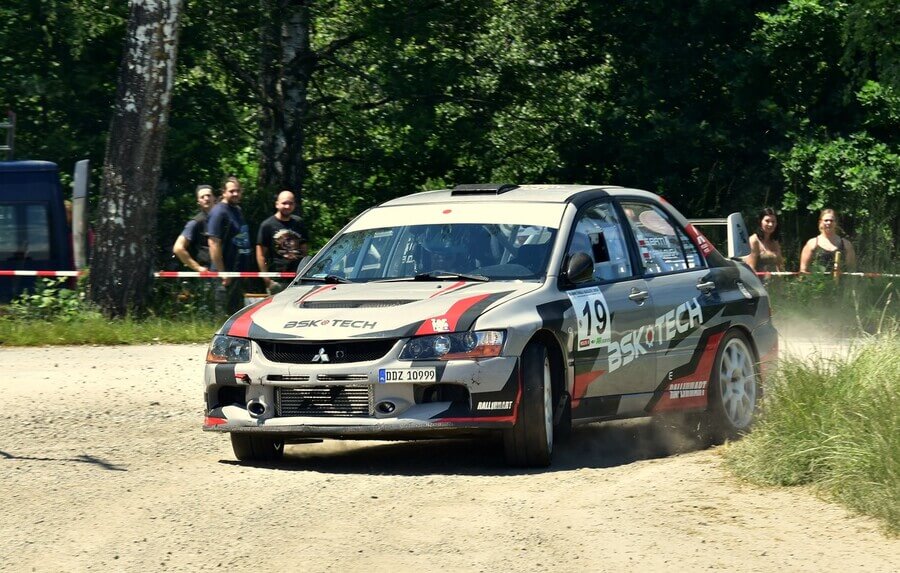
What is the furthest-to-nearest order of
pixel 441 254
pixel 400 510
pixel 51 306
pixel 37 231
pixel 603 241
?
pixel 37 231 → pixel 51 306 → pixel 603 241 → pixel 441 254 → pixel 400 510

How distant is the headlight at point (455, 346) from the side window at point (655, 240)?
1.88m

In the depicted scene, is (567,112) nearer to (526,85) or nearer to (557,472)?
(526,85)

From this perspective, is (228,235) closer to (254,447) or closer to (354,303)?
(254,447)

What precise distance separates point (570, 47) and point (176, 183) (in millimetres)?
8283

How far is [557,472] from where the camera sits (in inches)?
356

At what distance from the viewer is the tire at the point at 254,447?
9.55m

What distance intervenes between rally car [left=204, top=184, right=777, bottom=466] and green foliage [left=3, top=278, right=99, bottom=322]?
847cm

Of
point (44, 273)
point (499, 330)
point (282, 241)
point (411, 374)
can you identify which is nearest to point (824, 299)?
point (282, 241)

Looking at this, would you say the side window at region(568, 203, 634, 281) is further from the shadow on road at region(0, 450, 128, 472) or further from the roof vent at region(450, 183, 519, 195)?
the shadow on road at region(0, 450, 128, 472)

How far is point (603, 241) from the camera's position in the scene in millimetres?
10234

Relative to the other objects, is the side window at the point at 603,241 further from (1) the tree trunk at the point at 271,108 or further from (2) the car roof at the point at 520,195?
(1) the tree trunk at the point at 271,108

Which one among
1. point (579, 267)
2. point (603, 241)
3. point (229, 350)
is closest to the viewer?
point (229, 350)

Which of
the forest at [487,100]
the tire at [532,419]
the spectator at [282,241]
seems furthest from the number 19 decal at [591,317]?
the forest at [487,100]

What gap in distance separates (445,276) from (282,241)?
25.0 ft
